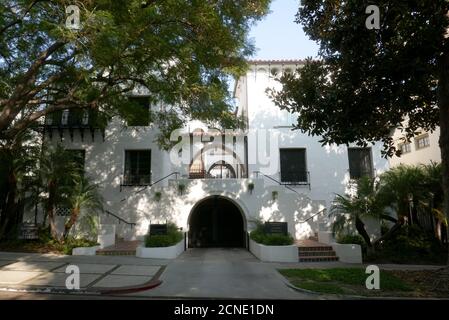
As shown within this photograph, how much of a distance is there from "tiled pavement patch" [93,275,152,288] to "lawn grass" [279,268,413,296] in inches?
174

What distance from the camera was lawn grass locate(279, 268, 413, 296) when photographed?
895 centimetres

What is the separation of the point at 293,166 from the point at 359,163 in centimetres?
388

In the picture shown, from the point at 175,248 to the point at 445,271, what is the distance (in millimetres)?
10015

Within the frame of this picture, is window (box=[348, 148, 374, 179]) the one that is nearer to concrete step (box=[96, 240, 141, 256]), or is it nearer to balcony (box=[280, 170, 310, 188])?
balcony (box=[280, 170, 310, 188])

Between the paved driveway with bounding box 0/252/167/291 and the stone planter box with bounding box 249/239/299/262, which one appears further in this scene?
the stone planter box with bounding box 249/239/299/262

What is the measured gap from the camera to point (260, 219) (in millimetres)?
17500

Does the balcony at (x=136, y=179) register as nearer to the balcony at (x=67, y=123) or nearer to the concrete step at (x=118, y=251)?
the balcony at (x=67, y=123)

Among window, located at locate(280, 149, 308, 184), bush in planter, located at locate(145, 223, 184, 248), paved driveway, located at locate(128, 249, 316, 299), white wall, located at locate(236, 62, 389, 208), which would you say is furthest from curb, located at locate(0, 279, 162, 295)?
window, located at locate(280, 149, 308, 184)

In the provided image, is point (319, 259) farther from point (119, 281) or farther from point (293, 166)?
point (119, 281)

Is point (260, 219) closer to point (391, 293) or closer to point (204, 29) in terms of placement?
point (391, 293)

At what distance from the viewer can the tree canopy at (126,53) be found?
8.82m

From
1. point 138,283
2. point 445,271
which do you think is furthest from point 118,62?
point 445,271

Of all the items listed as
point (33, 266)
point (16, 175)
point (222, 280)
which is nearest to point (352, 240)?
point (222, 280)
